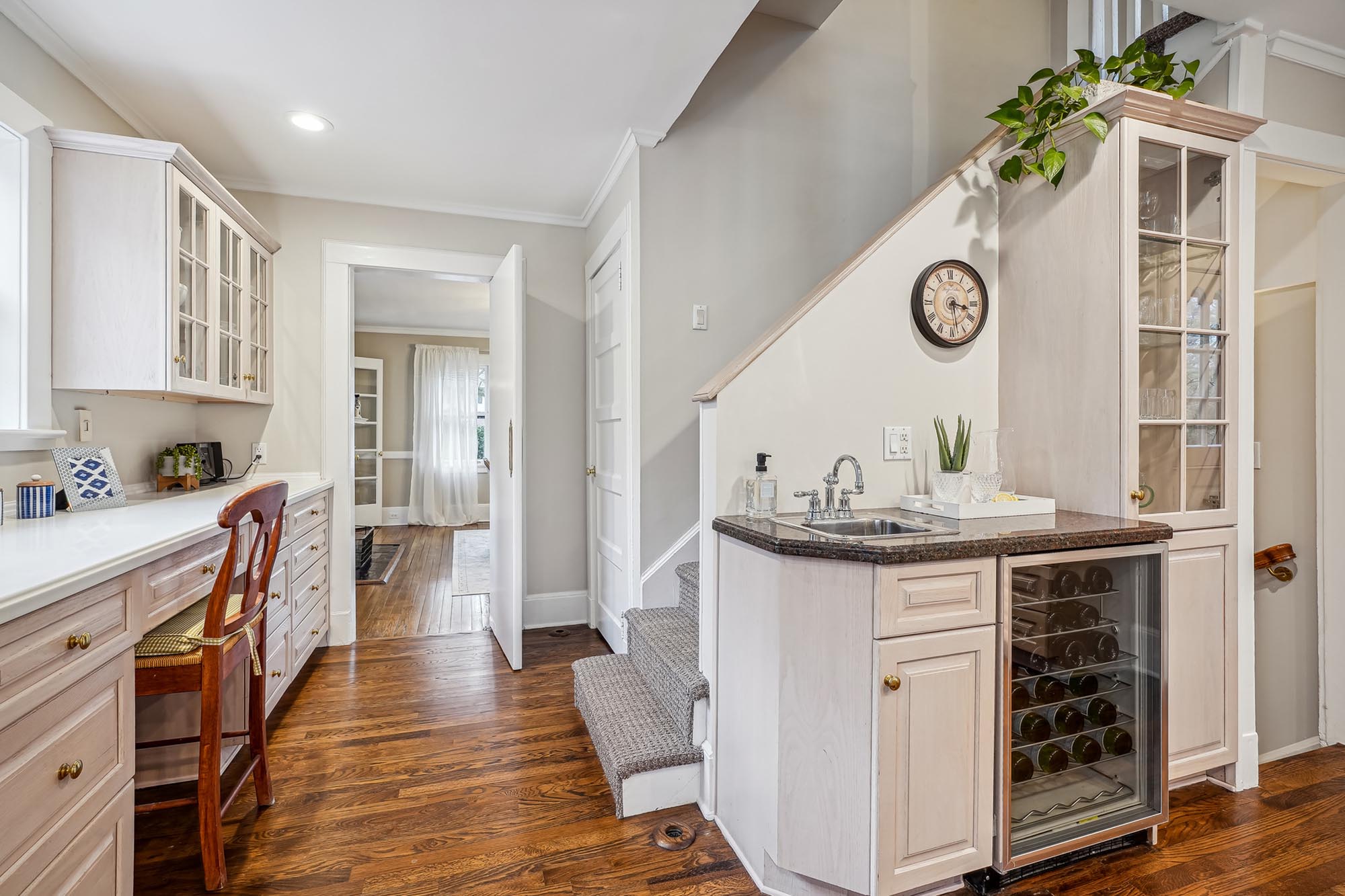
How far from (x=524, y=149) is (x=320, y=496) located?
78.0 inches

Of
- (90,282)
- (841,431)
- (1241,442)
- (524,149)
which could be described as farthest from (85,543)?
(1241,442)

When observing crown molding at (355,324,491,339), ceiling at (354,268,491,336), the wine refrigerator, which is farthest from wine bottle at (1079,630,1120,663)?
crown molding at (355,324,491,339)

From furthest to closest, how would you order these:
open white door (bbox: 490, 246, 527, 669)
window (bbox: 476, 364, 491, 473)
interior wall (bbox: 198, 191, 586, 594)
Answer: window (bbox: 476, 364, 491, 473), interior wall (bbox: 198, 191, 586, 594), open white door (bbox: 490, 246, 527, 669)

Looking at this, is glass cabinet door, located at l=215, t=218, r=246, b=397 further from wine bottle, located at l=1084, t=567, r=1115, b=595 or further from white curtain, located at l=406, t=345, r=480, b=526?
white curtain, located at l=406, t=345, r=480, b=526

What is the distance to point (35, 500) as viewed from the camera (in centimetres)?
197

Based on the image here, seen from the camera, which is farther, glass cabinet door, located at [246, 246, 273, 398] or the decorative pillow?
glass cabinet door, located at [246, 246, 273, 398]

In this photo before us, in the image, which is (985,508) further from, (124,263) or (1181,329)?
(124,263)

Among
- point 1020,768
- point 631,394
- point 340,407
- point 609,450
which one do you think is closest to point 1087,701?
point 1020,768

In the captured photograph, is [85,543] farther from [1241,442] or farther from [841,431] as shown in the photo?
[1241,442]

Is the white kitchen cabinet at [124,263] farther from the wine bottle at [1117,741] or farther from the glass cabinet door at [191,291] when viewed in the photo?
the wine bottle at [1117,741]

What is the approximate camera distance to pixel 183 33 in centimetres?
211

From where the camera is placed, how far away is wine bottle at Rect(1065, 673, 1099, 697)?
70.7 inches

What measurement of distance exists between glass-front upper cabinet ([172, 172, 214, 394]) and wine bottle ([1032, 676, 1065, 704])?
306 cm

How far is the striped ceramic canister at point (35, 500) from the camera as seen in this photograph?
1.95 meters
